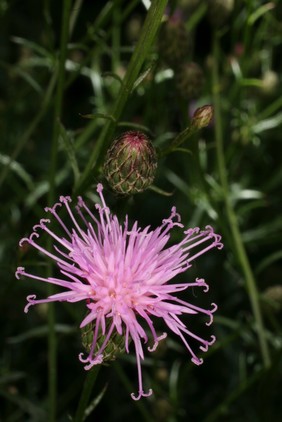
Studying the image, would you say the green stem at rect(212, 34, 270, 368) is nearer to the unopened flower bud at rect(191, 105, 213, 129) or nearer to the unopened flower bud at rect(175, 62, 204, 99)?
the unopened flower bud at rect(175, 62, 204, 99)

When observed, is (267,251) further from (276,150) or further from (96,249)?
(96,249)

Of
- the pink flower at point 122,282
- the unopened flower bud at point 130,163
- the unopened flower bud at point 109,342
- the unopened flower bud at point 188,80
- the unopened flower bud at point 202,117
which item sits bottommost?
the unopened flower bud at point 109,342

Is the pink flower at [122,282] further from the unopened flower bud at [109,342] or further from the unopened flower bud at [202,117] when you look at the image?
the unopened flower bud at [202,117]

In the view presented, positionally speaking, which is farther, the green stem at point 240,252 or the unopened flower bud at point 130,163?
the green stem at point 240,252

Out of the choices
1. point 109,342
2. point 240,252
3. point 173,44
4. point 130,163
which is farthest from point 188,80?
point 109,342

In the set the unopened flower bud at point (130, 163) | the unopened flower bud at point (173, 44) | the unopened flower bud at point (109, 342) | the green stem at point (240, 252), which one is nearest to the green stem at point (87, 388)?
the unopened flower bud at point (109, 342)

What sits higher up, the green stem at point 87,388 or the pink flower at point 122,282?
the pink flower at point 122,282
